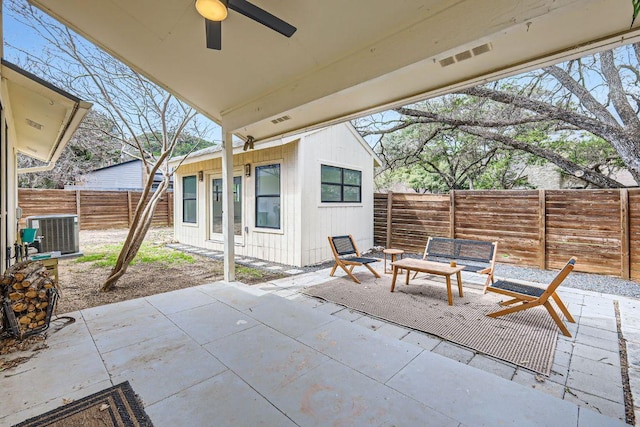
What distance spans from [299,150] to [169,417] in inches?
198

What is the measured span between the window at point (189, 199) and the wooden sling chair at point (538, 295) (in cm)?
810

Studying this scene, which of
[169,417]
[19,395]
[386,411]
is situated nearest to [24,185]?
[19,395]

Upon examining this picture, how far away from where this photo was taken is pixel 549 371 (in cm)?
230

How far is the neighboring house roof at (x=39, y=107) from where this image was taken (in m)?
3.14

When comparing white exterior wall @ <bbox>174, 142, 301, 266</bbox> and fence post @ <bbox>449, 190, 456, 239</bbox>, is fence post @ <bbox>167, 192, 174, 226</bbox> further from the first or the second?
fence post @ <bbox>449, 190, 456, 239</bbox>

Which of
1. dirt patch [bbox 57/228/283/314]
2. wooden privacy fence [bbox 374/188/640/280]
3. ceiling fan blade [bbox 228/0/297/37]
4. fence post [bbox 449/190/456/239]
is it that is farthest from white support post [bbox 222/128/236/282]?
fence post [bbox 449/190/456/239]

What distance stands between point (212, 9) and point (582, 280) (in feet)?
22.0

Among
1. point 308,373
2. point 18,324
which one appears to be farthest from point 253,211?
point 308,373

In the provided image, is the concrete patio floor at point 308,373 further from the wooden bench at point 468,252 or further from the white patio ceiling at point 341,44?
the white patio ceiling at point 341,44

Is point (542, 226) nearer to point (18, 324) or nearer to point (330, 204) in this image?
point (330, 204)

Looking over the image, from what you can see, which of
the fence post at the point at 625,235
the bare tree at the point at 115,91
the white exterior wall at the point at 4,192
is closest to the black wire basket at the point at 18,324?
the white exterior wall at the point at 4,192

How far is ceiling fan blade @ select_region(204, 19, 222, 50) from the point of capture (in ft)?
7.66

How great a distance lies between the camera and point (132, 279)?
16.5ft

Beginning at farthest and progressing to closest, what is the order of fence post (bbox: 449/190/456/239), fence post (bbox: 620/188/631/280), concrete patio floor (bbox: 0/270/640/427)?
1. fence post (bbox: 449/190/456/239)
2. fence post (bbox: 620/188/631/280)
3. concrete patio floor (bbox: 0/270/640/427)
